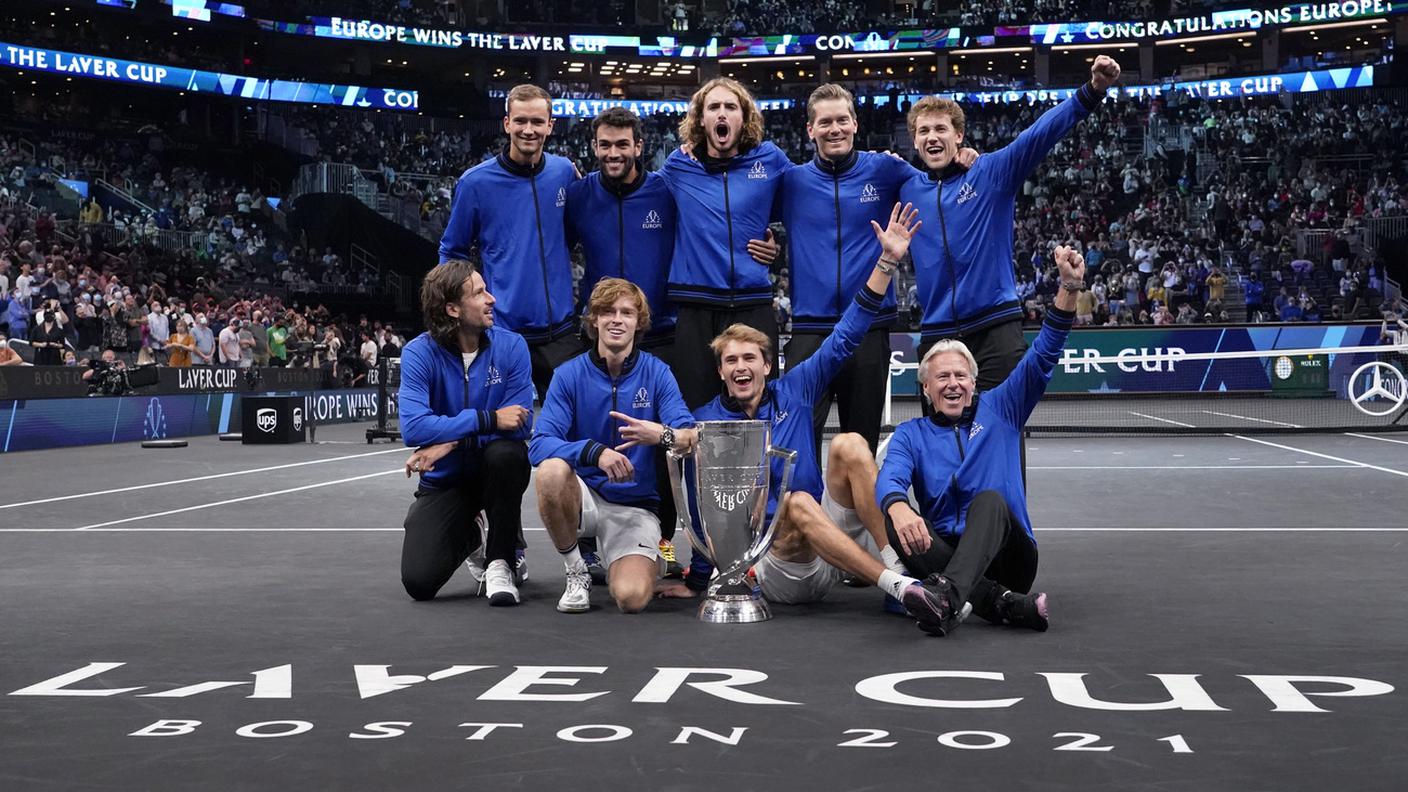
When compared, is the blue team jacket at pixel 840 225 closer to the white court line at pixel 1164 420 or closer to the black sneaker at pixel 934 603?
the black sneaker at pixel 934 603

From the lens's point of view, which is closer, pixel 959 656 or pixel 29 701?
pixel 29 701

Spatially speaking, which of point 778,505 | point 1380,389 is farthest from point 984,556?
point 1380,389

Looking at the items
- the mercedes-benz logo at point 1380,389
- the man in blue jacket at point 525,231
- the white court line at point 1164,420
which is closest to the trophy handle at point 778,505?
the man in blue jacket at point 525,231

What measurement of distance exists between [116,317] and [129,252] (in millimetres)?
8627

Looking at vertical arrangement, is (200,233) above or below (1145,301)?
above

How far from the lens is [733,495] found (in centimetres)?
527

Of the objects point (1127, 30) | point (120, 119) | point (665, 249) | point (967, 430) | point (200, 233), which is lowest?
point (967, 430)

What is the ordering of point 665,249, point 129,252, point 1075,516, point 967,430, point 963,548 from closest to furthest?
point 963,548 < point 967,430 < point 665,249 < point 1075,516 < point 129,252

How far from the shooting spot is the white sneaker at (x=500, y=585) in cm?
556

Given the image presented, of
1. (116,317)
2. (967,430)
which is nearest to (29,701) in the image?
(967,430)

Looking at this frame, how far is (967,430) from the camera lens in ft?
17.4

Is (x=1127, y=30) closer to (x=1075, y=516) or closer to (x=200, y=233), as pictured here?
(x=200, y=233)

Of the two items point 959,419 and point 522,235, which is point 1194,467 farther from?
point 522,235

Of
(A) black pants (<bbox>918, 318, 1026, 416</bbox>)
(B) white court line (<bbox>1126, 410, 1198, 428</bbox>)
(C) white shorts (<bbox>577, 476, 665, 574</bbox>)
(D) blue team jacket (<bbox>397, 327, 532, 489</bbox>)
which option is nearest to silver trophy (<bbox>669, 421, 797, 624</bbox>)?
(C) white shorts (<bbox>577, 476, 665, 574</bbox>)
